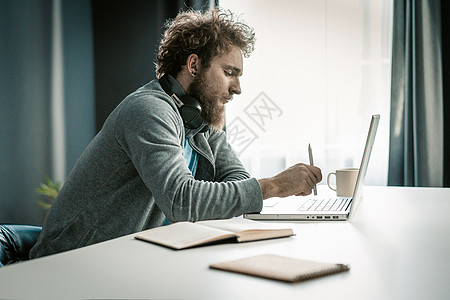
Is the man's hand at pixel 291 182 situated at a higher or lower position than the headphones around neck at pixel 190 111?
lower

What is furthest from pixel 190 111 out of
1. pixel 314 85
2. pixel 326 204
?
pixel 314 85

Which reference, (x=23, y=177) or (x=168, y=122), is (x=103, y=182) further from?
(x=23, y=177)

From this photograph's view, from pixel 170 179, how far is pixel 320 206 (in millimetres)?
442

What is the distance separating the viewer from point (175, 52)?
1686mm

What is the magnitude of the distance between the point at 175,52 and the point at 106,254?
1028 mm

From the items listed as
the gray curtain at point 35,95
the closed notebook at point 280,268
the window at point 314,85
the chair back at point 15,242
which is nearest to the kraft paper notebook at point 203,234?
the closed notebook at point 280,268

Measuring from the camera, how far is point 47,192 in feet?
9.87

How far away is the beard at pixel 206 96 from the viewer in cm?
162

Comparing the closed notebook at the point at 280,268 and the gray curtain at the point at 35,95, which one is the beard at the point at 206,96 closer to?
the closed notebook at the point at 280,268

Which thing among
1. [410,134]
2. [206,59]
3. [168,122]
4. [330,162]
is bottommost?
[330,162]

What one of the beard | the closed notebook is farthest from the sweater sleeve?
the closed notebook

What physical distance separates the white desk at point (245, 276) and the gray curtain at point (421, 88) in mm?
1976

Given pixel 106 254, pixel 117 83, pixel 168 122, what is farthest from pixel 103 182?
pixel 117 83

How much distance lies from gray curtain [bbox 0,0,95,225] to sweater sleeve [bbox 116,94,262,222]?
182cm
